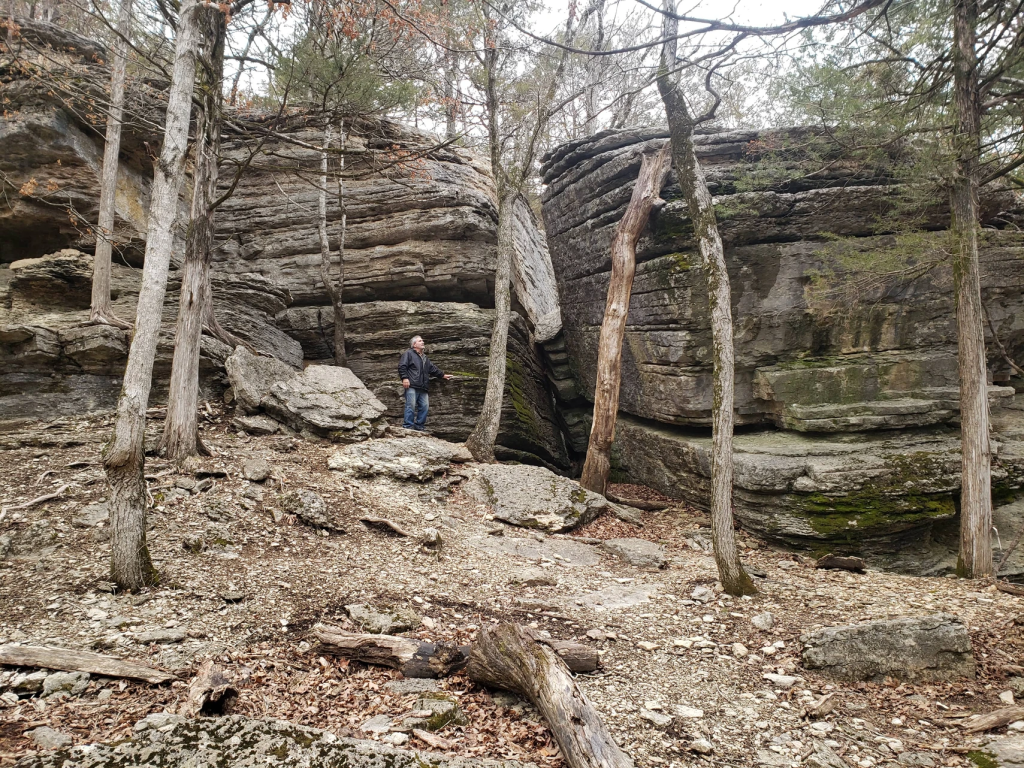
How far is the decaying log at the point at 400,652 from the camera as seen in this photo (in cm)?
463

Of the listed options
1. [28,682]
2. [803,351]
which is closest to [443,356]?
[803,351]

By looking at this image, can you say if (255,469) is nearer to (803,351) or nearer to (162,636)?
(162,636)

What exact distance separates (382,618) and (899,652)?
482 centimetres

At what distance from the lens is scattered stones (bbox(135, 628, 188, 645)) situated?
4.59 meters

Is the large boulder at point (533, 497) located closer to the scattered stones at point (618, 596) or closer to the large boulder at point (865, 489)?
the scattered stones at point (618, 596)

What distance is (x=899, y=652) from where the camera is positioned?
16.2 feet

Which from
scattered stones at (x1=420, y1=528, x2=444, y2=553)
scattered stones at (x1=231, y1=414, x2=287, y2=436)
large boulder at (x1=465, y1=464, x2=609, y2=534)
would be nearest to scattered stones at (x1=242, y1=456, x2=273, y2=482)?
scattered stones at (x1=231, y1=414, x2=287, y2=436)

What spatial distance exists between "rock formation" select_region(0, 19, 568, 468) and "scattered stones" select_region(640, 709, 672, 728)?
32.5 feet

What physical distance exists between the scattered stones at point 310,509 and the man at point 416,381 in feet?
14.6

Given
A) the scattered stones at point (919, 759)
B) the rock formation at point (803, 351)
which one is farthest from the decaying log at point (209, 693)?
the rock formation at point (803, 351)

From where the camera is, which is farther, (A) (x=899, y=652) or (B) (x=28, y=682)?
(A) (x=899, y=652)

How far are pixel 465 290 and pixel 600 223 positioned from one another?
4.21m

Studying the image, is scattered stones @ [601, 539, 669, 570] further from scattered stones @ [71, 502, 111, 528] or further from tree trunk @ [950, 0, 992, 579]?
scattered stones @ [71, 502, 111, 528]

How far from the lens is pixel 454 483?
10602 mm
